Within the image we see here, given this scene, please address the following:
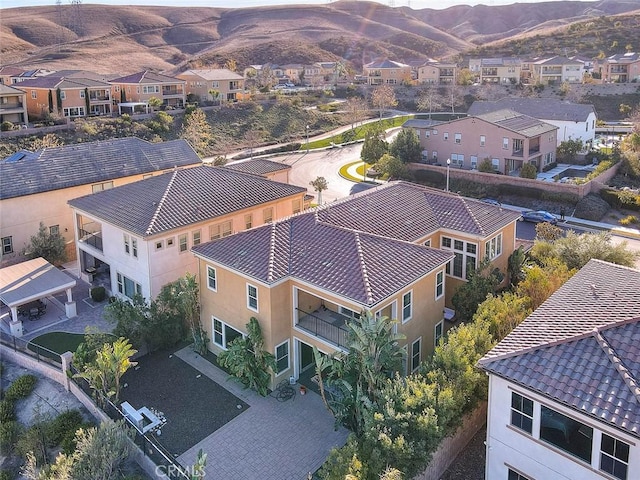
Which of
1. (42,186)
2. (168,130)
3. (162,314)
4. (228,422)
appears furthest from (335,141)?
(228,422)

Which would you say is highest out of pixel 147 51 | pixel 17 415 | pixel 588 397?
pixel 147 51

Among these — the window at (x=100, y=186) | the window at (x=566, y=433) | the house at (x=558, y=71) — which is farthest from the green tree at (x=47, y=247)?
the house at (x=558, y=71)

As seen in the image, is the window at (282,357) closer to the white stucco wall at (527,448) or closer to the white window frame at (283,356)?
the white window frame at (283,356)

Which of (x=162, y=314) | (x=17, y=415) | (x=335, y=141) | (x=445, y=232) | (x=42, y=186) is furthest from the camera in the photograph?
(x=335, y=141)

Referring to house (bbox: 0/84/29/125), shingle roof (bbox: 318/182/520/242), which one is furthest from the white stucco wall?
house (bbox: 0/84/29/125)

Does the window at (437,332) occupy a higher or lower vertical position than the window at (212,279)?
lower

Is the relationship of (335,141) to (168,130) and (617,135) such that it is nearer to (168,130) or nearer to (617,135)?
(168,130)

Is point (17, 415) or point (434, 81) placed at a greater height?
point (434, 81)
